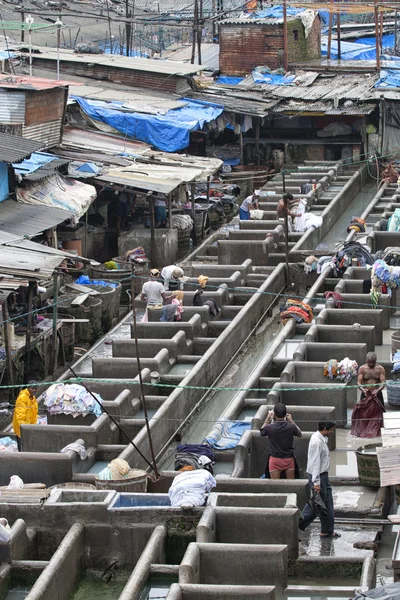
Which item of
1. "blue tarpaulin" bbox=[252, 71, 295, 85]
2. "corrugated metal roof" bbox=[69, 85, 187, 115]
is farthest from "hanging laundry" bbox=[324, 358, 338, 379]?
"blue tarpaulin" bbox=[252, 71, 295, 85]

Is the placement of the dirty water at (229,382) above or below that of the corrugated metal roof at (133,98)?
below

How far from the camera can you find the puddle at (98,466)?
18106mm

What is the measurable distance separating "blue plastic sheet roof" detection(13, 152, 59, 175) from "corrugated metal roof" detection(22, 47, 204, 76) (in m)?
8.55

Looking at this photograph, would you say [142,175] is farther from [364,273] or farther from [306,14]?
[306,14]

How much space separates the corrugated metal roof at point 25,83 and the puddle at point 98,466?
38.0ft

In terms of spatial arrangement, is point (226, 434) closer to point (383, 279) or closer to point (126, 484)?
point (126, 484)

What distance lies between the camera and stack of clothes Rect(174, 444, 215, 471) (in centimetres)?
1706

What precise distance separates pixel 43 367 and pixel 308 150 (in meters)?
19.7

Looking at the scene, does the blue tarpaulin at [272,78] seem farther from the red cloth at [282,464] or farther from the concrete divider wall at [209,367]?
the red cloth at [282,464]

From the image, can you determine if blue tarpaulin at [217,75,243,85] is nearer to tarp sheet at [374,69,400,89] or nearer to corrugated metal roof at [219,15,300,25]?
corrugated metal roof at [219,15,300,25]

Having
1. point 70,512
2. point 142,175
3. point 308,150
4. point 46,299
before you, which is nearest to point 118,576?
point 70,512

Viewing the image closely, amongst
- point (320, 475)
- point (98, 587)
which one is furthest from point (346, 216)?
point (98, 587)

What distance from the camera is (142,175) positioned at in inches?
1174

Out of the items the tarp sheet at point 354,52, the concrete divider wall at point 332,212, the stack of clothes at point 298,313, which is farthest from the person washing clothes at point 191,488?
the tarp sheet at point 354,52
